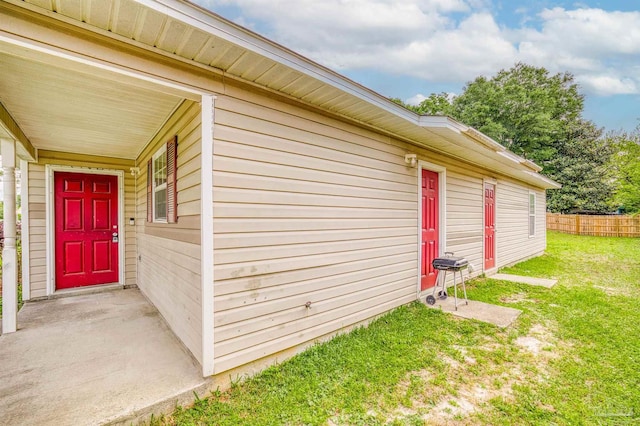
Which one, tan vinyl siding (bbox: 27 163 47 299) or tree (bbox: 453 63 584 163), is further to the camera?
tree (bbox: 453 63 584 163)

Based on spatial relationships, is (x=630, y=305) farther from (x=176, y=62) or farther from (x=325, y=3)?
(x=325, y=3)

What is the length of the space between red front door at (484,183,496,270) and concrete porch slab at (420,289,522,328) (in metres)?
2.60

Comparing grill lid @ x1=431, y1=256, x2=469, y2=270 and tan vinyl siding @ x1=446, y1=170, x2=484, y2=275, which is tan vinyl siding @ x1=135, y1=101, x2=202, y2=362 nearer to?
grill lid @ x1=431, y1=256, x2=469, y2=270

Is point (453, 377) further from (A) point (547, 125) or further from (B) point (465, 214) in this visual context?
(A) point (547, 125)

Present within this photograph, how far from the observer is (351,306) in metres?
3.46

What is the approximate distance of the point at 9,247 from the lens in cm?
309

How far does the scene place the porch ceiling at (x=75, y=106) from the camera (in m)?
2.28

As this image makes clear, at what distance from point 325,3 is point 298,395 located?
33.5 feet

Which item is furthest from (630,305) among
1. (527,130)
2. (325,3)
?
(527,130)

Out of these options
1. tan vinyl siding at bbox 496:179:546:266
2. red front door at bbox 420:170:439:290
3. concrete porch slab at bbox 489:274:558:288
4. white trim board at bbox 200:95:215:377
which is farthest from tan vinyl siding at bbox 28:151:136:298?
tan vinyl siding at bbox 496:179:546:266

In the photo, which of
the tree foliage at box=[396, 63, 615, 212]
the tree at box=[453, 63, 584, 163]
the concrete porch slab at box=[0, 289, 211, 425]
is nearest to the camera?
the concrete porch slab at box=[0, 289, 211, 425]

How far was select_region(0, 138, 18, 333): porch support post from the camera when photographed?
10.00 ft

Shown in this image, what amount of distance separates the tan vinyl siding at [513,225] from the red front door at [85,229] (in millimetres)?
8358

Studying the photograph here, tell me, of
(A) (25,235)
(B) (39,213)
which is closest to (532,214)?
(B) (39,213)
